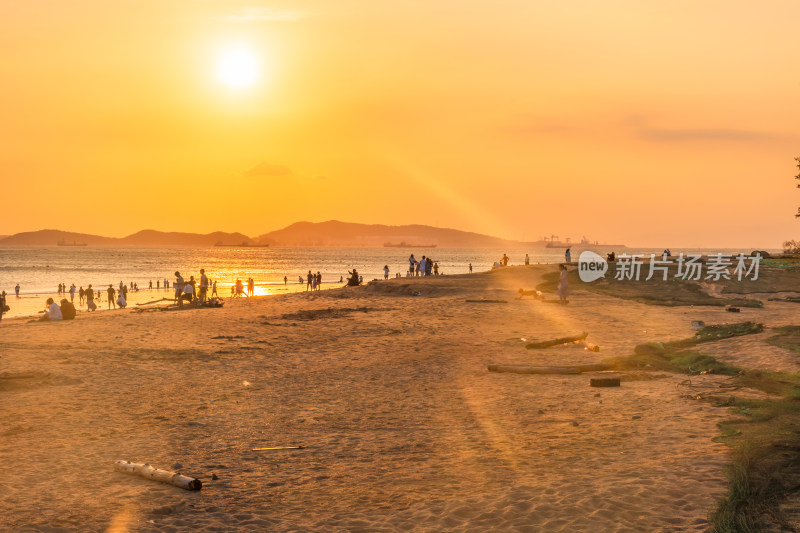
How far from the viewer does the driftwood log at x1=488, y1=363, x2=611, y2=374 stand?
1603 centimetres

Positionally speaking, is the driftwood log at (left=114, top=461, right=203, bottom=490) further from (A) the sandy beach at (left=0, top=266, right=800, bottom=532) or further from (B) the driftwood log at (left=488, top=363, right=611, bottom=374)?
(B) the driftwood log at (left=488, top=363, right=611, bottom=374)

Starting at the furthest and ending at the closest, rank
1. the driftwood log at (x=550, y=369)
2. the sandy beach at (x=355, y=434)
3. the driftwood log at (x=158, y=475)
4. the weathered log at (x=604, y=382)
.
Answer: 1. the driftwood log at (x=550, y=369)
2. the weathered log at (x=604, y=382)
3. the driftwood log at (x=158, y=475)
4. the sandy beach at (x=355, y=434)

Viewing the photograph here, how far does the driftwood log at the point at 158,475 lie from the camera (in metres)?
8.74

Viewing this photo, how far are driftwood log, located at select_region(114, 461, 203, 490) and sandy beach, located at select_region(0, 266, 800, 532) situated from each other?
0.40 ft

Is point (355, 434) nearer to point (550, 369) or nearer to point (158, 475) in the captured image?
point (158, 475)

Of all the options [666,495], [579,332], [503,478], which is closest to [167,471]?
[503,478]

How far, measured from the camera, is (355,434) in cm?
1149

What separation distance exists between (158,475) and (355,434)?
342cm

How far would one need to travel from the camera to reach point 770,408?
455 inches

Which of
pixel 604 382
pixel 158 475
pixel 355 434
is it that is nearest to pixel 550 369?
pixel 604 382

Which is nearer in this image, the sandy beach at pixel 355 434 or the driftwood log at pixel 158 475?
the sandy beach at pixel 355 434

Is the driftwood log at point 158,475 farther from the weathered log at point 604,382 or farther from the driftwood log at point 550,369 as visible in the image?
the driftwood log at point 550,369

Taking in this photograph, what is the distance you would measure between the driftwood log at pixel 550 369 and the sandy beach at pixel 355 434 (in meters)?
0.32

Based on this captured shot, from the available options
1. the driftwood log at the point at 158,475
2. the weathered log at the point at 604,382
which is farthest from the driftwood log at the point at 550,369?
the driftwood log at the point at 158,475
